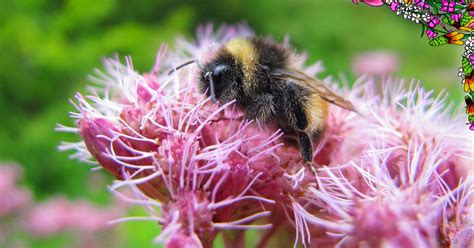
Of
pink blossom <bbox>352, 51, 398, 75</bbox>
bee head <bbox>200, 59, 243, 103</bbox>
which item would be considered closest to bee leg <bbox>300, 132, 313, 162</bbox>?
bee head <bbox>200, 59, 243, 103</bbox>

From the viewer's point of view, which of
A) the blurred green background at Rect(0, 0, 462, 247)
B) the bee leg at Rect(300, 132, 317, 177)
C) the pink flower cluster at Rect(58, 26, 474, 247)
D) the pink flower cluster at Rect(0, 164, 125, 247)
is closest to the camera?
the pink flower cluster at Rect(58, 26, 474, 247)

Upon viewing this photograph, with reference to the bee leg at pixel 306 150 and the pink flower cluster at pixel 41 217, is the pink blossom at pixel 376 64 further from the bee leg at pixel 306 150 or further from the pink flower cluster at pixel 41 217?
the bee leg at pixel 306 150

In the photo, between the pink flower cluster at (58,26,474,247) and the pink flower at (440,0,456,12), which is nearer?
the pink flower cluster at (58,26,474,247)

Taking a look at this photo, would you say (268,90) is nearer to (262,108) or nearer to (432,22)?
(262,108)

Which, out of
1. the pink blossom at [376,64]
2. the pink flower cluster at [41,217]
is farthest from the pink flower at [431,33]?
the pink flower cluster at [41,217]

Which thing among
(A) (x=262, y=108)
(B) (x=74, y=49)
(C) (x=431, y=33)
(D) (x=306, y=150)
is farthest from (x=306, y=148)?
(B) (x=74, y=49)

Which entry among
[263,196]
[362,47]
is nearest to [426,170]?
[263,196]

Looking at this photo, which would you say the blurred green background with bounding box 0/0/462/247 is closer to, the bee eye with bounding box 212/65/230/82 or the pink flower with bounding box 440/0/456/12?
the pink flower with bounding box 440/0/456/12
